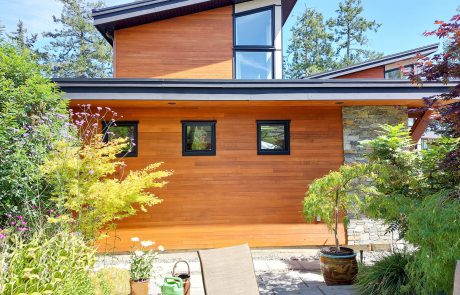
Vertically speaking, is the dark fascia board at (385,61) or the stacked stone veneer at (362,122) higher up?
the dark fascia board at (385,61)

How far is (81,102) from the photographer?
6.46 metres

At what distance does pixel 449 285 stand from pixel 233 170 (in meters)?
4.40

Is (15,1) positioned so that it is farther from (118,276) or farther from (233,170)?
(118,276)

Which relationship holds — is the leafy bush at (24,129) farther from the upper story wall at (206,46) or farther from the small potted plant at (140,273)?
the upper story wall at (206,46)

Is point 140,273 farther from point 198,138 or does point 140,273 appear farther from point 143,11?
point 143,11

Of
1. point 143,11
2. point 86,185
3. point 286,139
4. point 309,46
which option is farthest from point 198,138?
point 309,46

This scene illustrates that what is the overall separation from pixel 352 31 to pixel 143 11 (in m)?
23.8

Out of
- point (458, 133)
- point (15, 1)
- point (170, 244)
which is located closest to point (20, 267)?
point (170, 244)

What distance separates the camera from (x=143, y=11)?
7961 mm

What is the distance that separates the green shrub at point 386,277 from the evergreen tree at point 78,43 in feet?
78.9

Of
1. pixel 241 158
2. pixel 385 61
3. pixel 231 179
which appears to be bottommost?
pixel 231 179

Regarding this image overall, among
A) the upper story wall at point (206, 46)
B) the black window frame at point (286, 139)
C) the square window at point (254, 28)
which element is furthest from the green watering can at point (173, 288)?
the square window at point (254, 28)

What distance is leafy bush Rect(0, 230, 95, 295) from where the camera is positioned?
2990 millimetres

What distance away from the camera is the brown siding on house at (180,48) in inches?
330
